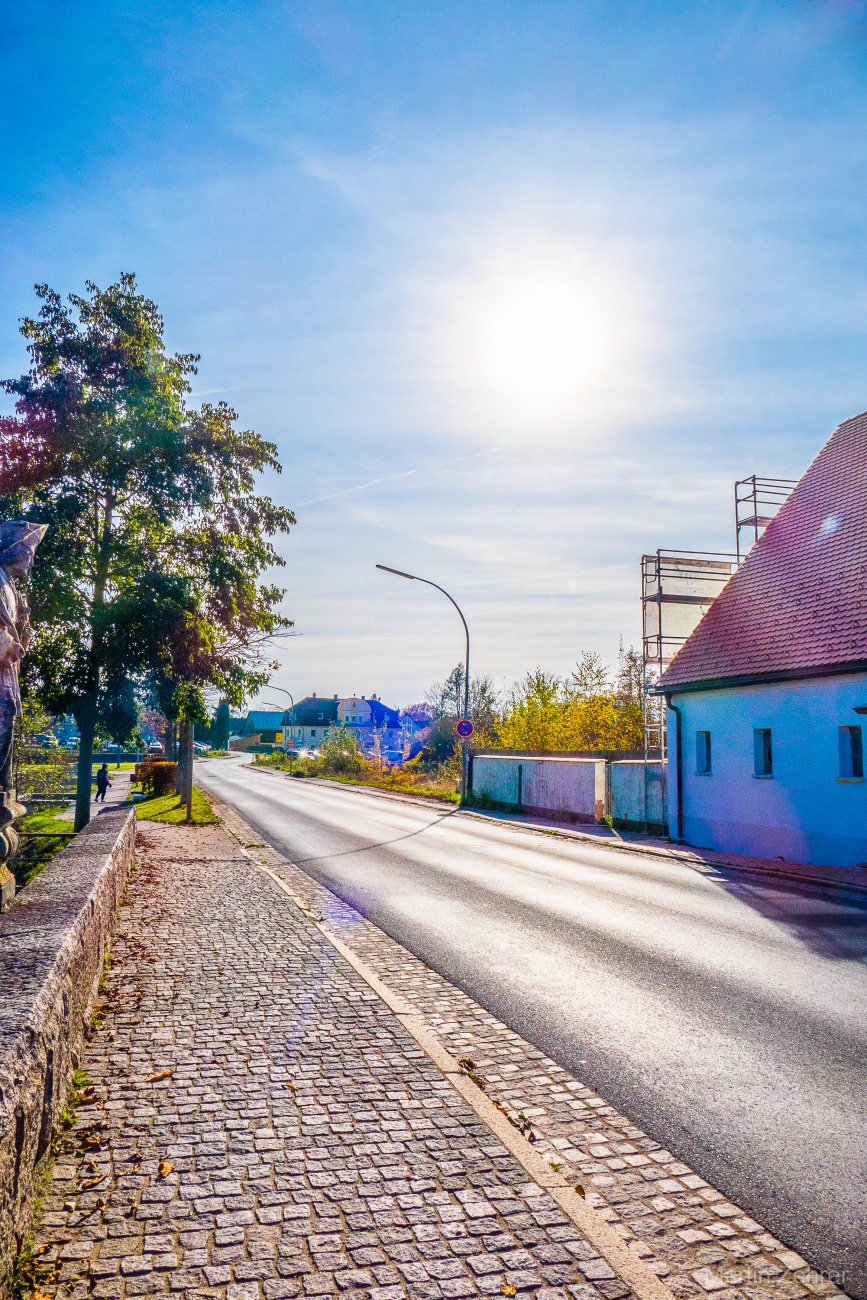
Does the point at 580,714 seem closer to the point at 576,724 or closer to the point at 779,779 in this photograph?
the point at 576,724

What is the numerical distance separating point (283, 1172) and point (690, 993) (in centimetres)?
416

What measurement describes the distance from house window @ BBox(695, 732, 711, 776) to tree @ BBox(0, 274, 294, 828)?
34.4 feet

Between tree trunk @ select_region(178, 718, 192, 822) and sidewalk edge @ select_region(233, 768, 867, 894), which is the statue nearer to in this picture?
sidewalk edge @ select_region(233, 768, 867, 894)

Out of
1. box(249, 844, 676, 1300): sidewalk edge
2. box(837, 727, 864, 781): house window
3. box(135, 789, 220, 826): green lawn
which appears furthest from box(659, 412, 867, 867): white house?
box(135, 789, 220, 826): green lawn

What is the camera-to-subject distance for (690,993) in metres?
6.71

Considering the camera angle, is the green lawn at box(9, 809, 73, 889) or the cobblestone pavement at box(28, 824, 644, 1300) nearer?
the cobblestone pavement at box(28, 824, 644, 1300)

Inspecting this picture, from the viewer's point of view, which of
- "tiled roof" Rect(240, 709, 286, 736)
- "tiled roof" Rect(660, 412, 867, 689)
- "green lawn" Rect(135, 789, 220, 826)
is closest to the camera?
"tiled roof" Rect(660, 412, 867, 689)

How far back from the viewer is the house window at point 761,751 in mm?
16703

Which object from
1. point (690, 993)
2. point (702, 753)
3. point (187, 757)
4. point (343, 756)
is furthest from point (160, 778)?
point (690, 993)

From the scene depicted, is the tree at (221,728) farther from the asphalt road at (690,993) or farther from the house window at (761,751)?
the asphalt road at (690,993)

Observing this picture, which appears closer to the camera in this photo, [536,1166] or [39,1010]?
[39,1010]

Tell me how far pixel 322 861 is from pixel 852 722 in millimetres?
9709

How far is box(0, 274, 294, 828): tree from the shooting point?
15.1 m

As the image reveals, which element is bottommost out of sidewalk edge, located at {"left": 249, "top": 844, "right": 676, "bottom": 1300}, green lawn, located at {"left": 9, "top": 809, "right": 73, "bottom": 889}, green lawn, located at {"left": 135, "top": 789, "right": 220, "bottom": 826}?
green lawn, located at {"left": 135, "top": 789, "right": 220, "bottom": 826}
